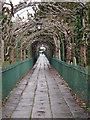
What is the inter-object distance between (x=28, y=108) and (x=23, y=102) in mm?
1280

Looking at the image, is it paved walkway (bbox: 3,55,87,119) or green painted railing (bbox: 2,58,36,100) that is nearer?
Result: paved walkway (bbox: 3,55,87,119)

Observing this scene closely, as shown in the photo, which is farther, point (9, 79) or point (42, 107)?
point (9, 79)

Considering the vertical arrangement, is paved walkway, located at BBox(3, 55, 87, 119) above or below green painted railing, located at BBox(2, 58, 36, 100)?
below

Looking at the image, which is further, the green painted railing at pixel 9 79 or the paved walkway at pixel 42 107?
the green painted railing at pixel 9 79

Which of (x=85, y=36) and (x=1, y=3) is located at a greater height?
(x=1, y=3)

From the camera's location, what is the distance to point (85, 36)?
12.7 m

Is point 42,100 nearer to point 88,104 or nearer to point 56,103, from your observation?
point 56,103

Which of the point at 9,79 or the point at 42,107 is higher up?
the point at 9,79

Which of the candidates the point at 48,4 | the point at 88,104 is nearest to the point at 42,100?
the point at 88,104

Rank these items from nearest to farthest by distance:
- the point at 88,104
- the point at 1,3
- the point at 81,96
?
the point at 88,104, the point at 81,96, the point at 1,3

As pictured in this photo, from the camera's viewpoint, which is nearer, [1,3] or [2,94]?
[2,94]

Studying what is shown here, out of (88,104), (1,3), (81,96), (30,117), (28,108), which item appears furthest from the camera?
(1,3)

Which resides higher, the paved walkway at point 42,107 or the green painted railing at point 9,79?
the green painted railing at point 9,79

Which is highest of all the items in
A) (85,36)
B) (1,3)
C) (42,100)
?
(1,3)
